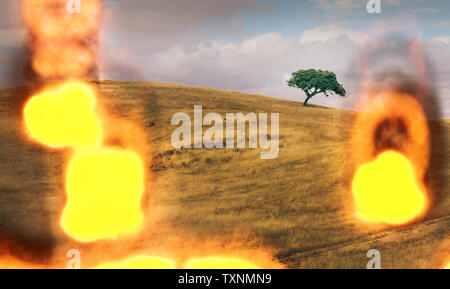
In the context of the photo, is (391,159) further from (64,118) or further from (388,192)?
(64,118)

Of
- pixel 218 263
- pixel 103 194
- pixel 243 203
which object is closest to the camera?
pixel 218 263

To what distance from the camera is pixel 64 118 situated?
110 ft

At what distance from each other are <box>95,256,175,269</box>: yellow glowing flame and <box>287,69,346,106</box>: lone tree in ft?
163

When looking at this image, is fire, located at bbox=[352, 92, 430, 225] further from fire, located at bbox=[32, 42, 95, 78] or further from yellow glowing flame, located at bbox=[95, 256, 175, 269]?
fire, located at bbox=[32, 42, 95, 78]

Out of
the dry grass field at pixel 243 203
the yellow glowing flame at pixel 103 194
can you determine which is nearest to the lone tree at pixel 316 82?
the dry grass field at pixel 243 203

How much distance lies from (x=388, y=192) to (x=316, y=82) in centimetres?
4443

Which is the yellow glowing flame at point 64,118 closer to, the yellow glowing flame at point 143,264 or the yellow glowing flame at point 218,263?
the yellow glowing flame at point 143,264

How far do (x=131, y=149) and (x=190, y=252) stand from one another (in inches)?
591

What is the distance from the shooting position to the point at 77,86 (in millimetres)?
40375

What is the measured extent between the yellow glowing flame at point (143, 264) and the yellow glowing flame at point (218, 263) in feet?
3.39

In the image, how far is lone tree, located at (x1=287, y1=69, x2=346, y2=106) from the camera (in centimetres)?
6262

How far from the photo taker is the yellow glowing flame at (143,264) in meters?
16.8

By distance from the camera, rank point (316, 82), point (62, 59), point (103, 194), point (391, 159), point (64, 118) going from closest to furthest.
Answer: point (103, 194), point (391, 159), point (64, 118), point (62, 59), point (316, 82)

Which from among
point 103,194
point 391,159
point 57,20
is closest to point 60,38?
point 57,20
